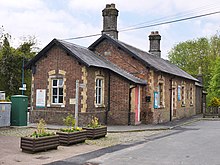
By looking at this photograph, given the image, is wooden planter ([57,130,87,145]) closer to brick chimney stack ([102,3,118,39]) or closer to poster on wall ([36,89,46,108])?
poster on wall ([36,89,46,108])

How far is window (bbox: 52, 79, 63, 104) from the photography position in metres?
20.9

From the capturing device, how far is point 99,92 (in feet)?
72.2

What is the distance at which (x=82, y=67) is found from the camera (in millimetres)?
20031

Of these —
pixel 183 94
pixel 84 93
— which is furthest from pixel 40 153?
pixel 183 94

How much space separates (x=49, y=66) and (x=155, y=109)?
809 cm

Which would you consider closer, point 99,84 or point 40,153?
point 40,153

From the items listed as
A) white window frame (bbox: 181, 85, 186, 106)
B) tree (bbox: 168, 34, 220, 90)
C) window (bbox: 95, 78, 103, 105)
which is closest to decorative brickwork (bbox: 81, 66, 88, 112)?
window (bbox: 95, 78, 103, 105)

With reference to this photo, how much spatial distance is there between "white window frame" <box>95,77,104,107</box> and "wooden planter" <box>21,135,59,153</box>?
9994mm

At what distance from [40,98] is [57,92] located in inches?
50.6

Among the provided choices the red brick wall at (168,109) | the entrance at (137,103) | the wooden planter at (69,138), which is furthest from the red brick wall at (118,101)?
the wooden planter at (69,138)

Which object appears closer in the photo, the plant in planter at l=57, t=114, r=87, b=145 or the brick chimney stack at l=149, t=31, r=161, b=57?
the plant in planter at l=57, t=114, r=87, b=145

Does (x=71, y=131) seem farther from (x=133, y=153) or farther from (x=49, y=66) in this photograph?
(x=49, y=66)

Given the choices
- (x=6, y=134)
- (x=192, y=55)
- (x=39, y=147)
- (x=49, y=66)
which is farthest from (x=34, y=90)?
(x=192, y=55)

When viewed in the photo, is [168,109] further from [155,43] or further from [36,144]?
[36,144]
